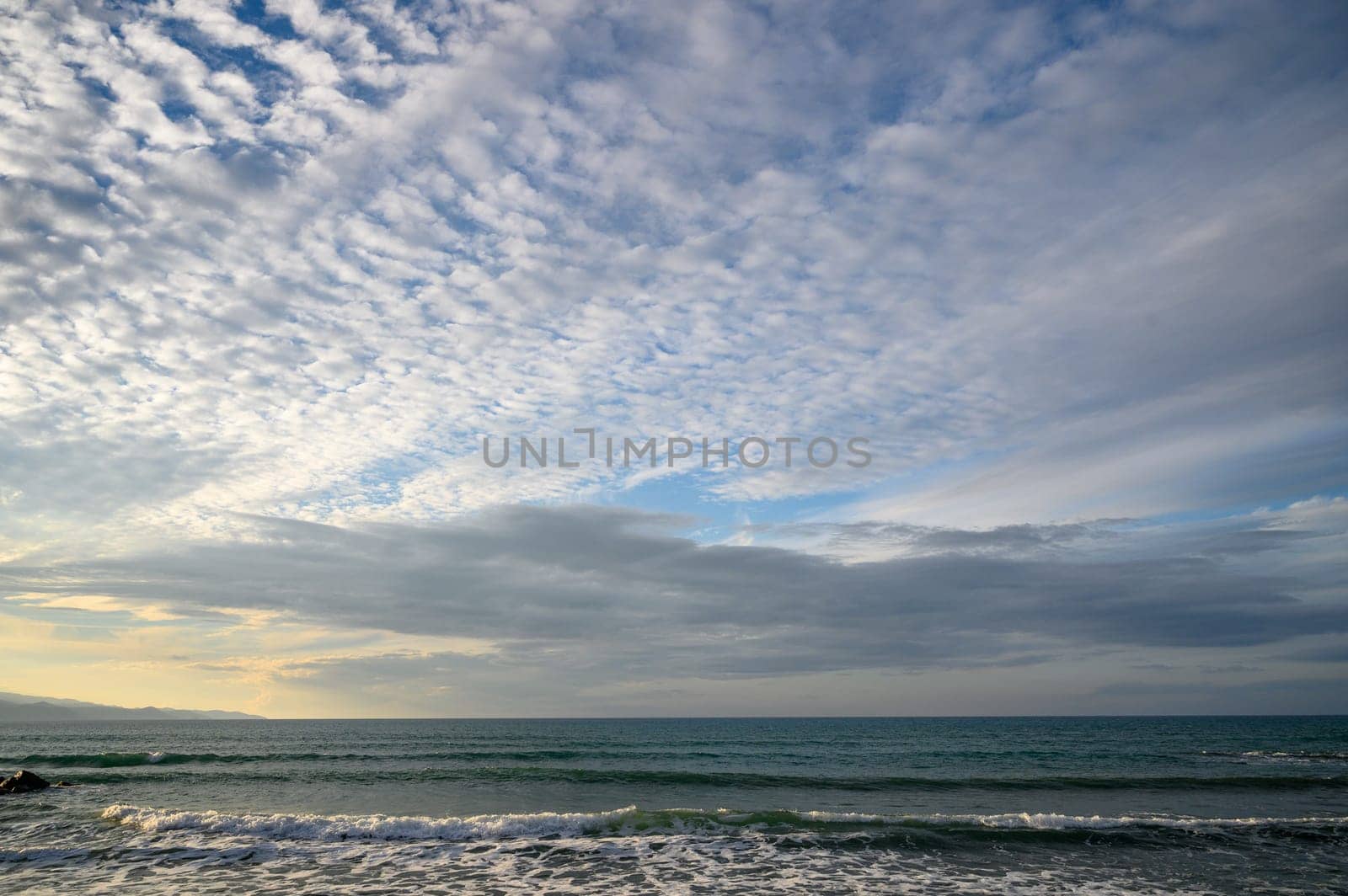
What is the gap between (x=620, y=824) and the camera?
63.8ft

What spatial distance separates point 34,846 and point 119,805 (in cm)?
594

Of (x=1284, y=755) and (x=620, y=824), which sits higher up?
(x=620, y=824)

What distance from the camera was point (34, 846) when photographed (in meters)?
17.0

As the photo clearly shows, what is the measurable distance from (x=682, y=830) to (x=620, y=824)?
1903mm

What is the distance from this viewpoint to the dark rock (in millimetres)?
25312

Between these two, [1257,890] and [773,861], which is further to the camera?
[773,861]

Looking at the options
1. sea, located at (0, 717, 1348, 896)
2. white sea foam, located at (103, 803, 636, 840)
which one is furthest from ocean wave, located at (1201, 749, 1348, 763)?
white sea foam, located at (103, 803, 636, 840)

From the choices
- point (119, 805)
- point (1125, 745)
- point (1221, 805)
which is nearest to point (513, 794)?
point (119, 805)

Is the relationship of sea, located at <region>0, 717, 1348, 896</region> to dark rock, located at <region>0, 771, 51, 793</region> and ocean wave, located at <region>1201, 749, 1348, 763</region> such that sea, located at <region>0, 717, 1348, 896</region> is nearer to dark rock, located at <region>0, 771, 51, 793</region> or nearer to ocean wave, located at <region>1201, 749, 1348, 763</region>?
dark rock, located at <region>0, 771, 51, 793</region>

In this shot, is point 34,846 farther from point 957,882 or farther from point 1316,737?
point 1316,737

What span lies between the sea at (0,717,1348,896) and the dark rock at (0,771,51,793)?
658mm


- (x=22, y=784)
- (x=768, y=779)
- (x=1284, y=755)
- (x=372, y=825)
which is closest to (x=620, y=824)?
(x=372, y=825)

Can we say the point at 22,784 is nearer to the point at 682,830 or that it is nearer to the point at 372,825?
the point at 372,825

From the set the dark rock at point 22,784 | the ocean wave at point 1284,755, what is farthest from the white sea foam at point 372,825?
the ocean wave at point 1284,755
